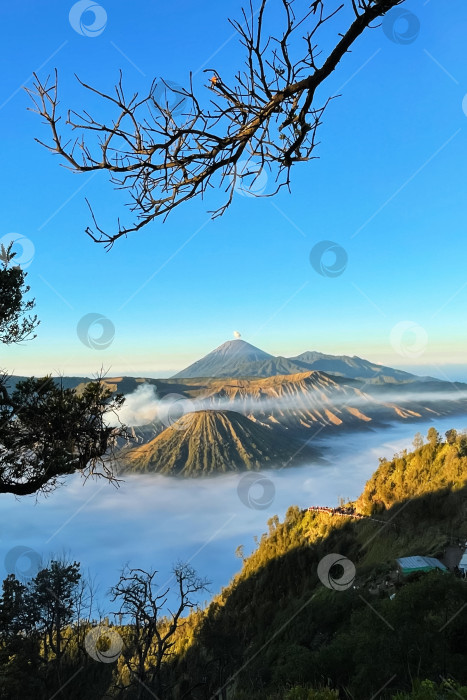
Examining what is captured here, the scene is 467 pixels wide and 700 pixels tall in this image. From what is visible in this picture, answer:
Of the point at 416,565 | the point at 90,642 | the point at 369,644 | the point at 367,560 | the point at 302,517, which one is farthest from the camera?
the point at 302,517

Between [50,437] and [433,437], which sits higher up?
[50,437]

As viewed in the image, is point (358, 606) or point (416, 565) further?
point (416, 565)

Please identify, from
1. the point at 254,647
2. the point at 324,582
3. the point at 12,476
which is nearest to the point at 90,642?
the point at 254,647

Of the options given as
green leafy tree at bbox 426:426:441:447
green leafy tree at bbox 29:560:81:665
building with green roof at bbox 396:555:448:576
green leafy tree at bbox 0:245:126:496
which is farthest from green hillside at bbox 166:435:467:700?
green leafy tree at bbox 29:560:81:665

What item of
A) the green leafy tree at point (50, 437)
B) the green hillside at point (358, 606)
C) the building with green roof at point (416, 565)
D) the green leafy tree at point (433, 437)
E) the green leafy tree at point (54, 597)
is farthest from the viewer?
the green leafy tree at point (433, 437)

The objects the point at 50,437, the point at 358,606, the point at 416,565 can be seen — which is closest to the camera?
the point at 50,437

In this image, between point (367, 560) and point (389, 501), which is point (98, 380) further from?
point (389, 501)

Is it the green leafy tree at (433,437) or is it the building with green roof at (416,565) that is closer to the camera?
the building with green roof at (416,565)

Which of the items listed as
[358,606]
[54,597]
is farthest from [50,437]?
[54,597]

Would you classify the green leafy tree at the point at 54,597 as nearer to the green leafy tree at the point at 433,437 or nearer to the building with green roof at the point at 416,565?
the building with green roof at the point at 416,565

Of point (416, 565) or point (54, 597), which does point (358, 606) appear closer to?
point (416, 565)

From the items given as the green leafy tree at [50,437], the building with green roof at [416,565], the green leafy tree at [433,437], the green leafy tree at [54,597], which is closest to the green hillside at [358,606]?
the green leafy tree at [433,437]
